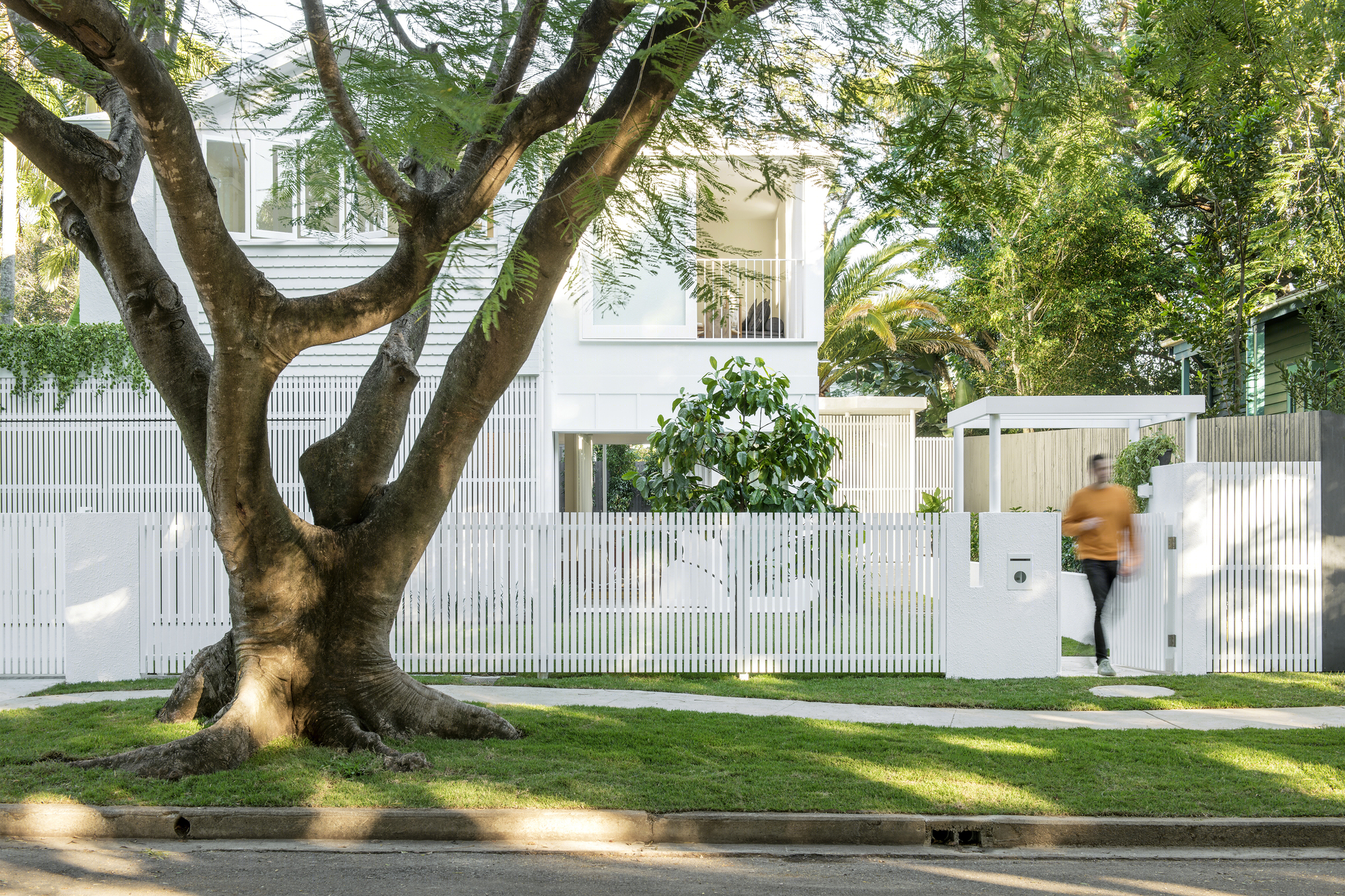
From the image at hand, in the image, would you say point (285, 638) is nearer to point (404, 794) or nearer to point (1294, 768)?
point (404, 794)

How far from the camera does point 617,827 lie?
5797 millimetres

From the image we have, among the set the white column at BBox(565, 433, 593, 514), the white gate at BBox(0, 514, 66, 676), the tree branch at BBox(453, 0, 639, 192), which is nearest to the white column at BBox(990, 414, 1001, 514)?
the white column at BBox(565, 433, 593, 514)

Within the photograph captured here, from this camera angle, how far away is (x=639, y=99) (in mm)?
5766

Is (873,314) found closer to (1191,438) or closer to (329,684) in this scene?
(1191,438)

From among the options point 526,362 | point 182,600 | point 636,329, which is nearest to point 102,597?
point 182,600

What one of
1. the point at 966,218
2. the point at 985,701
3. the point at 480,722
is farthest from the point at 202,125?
the point at 985,701

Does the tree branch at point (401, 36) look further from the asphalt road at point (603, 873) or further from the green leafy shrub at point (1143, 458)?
the green leafy shrub at point (1143, 458)

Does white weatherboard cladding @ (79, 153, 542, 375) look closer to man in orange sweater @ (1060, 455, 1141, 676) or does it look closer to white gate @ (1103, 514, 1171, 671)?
man in orange sweater @ (1060, 455, 1141, 676)

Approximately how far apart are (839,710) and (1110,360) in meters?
15.7

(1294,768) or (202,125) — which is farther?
(202,125)

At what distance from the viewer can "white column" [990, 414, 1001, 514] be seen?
12.7 meters

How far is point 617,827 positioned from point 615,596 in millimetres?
4630

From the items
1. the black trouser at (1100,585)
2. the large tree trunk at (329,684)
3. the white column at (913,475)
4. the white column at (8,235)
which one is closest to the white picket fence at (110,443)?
the large tree trunk at (329,684)

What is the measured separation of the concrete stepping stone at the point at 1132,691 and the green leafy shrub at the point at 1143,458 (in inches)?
185
